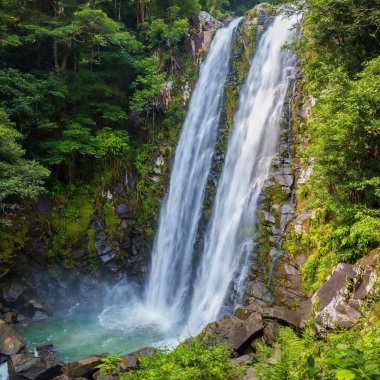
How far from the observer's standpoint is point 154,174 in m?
16.0

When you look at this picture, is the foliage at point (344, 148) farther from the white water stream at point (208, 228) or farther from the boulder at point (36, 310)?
the boulder at point (36, 310)

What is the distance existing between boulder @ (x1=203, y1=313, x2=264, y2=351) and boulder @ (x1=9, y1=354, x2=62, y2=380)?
4058 millimetres

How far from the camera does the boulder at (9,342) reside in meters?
9.33

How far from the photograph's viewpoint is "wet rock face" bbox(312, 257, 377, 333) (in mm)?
5848

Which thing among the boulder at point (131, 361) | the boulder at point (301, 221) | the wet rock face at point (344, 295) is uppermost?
the boulder at point (301, 221)

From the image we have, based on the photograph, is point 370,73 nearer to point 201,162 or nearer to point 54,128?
point 201,162

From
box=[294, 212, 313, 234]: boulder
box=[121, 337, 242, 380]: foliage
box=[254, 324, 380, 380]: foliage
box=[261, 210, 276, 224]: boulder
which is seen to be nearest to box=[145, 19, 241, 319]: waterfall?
box=[261, 210, 276, 224]: boulder

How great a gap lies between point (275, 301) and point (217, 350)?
388 centimetres

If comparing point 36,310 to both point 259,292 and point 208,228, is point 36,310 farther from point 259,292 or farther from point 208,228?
point 259,292

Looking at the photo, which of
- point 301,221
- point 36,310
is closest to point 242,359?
point 301,221

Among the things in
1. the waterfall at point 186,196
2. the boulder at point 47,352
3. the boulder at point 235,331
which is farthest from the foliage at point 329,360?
the waterfall at point 186,196

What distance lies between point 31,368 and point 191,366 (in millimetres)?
5237

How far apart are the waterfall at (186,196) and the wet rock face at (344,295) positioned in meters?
6.83

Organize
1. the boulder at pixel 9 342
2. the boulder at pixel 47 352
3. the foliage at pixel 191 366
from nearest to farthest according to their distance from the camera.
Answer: the foliage at pixel 191 366, the boulder at pixel 9 342, the boulder at pixel 47 352
